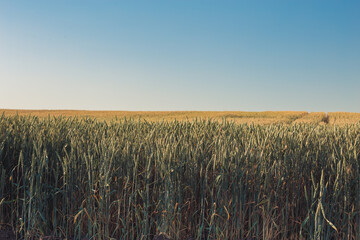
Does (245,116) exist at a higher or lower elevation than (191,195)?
higher

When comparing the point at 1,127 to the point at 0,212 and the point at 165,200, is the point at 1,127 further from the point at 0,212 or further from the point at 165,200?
the point at 165,200

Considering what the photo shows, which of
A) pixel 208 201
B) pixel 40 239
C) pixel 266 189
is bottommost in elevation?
pixel 40 239

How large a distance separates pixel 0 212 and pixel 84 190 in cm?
84

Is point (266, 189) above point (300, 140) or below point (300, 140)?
below

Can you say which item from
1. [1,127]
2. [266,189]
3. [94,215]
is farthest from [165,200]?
[1,127]

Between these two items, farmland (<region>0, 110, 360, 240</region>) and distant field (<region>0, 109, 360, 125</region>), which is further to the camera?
distant field (<region>0, 109, 360, 125</region>)

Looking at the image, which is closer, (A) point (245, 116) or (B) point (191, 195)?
(B) point (191, 195)

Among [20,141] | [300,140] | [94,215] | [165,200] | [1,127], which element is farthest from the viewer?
[1,127]

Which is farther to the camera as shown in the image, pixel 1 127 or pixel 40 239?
pixel 1 127

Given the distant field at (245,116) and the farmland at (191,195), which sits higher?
the distant field at (245,116)

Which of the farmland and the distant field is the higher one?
the distant field

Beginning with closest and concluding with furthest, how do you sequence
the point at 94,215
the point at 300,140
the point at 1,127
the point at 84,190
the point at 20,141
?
the point at 94,215 → the point at 84,190 → the point at 300,140 → the point at 20,141 → the point at 1,127

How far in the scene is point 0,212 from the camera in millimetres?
2768

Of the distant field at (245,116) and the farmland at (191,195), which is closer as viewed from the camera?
the farmland at (191,195)
